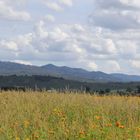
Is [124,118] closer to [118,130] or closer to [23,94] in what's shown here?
[118,130]

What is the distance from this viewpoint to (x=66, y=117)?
38.4 ft

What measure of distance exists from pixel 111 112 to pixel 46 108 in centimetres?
176

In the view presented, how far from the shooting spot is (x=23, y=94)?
15.2m

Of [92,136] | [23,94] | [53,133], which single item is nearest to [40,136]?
[53,133]

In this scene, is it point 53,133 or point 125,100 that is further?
point 125,100

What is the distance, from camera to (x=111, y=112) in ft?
41.0

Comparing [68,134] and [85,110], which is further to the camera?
[85,110]

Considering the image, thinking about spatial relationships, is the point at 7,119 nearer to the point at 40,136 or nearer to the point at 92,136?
the point at 40,136

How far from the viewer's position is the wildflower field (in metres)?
9.19

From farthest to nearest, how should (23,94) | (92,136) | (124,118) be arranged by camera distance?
1. (23,94)
2. (124,118)
3. (92,136)

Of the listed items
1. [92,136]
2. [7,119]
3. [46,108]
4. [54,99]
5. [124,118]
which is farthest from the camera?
[54,99]

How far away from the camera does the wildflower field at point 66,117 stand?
9.19 metres

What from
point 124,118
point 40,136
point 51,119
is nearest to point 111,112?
point 124,118

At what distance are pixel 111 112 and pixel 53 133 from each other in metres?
3.39
